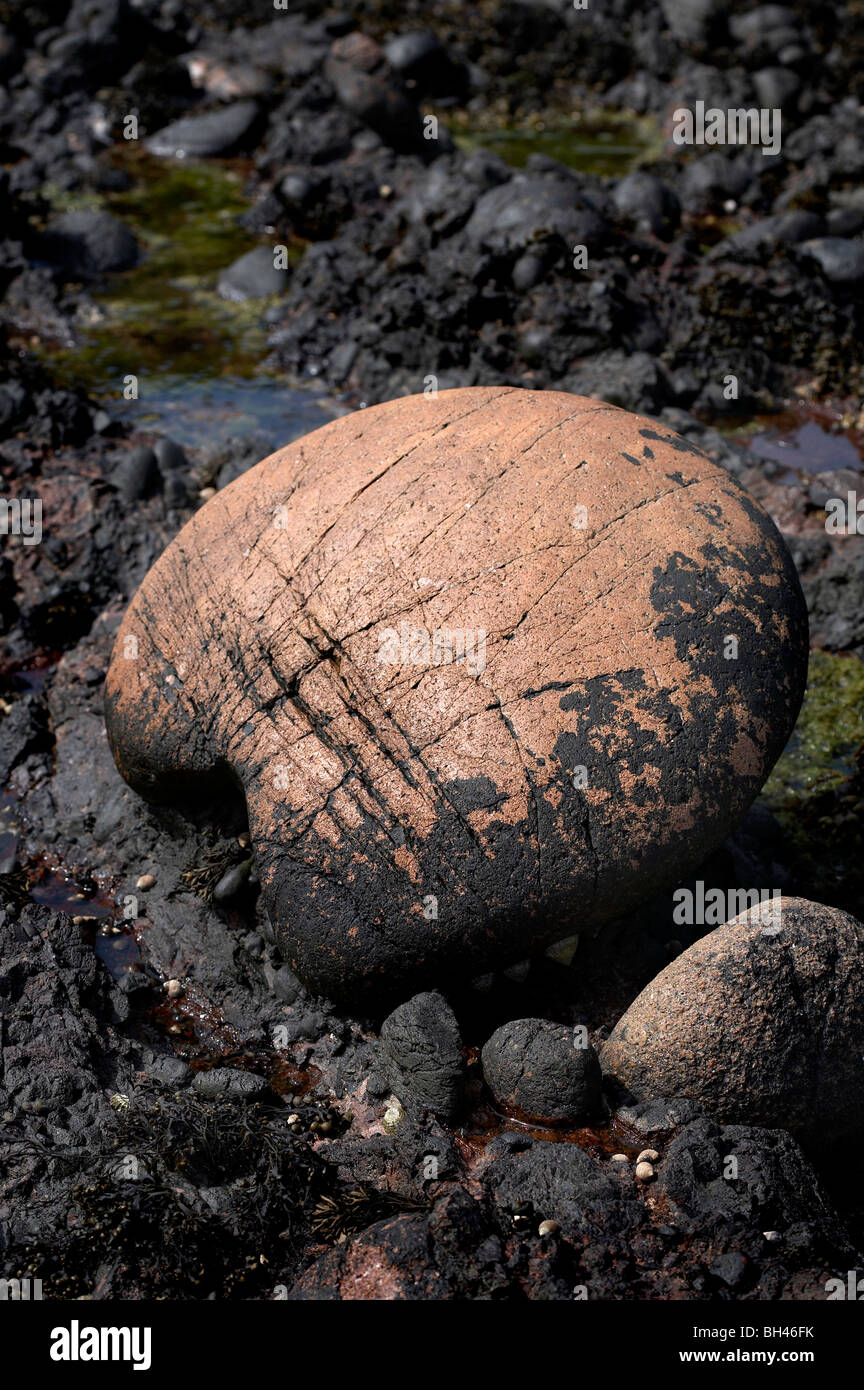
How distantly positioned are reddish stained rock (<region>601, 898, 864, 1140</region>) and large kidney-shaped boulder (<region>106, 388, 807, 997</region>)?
1.64ft

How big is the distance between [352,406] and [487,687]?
20.2 ft

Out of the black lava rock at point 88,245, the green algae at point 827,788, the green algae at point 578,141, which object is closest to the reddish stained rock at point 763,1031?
the green algae at point 827,788

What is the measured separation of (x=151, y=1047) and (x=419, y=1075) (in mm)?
1433

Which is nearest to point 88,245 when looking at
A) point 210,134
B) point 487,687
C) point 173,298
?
point 173,298

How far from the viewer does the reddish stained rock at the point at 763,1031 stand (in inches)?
196

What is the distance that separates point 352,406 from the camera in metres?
10.8

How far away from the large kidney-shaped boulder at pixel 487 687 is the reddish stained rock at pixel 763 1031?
0.50 metres

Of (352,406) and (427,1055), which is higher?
(352,406)

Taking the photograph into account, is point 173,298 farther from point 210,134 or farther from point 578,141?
point 578,141

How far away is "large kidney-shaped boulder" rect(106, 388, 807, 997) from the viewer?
17.2 ft

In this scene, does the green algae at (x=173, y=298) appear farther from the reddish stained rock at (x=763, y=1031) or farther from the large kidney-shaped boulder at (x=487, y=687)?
the reddish stained rock at (x=763, y=1031)

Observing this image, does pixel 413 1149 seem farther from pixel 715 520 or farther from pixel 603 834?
pixel 715 520

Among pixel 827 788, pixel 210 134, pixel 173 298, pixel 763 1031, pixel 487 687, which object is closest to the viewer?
pixel 763 1031

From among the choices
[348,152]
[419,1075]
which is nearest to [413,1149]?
[419,1075]
